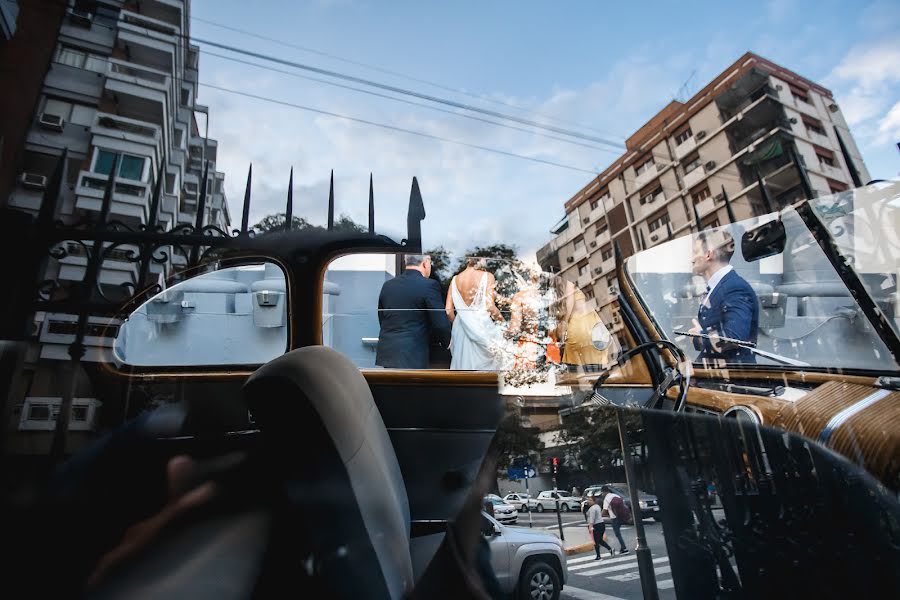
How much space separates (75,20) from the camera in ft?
3.83

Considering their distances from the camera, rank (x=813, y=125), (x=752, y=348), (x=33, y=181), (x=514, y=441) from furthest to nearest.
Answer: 1. (x=33, y=181)
2. (x=813, y=125)
3. (x=752, y=348)
4. (x=514, y=441)

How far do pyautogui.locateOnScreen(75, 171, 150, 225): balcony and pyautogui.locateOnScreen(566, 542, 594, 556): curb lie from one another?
1304 millimetres

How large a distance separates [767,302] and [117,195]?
1.57 metres

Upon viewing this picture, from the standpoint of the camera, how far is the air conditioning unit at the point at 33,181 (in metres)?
0.98

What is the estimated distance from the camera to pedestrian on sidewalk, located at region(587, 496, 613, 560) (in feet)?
1.41

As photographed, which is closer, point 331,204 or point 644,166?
point 644,166

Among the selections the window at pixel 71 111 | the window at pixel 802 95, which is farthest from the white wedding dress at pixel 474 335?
the window at pixel 71 111

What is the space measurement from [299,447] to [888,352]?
33.0 inches

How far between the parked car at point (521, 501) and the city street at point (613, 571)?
5 cm

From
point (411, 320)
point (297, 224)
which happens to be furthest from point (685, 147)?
point (297, 224)

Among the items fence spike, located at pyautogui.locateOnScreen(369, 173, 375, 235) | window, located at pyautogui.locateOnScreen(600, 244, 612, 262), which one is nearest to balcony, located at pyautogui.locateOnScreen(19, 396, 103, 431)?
fence spike, located at pyautogui.locateOnScreen(369, 173, 375, 235)

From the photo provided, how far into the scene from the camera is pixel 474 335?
1009 millimetres

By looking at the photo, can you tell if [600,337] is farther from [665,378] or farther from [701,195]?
[701,195]

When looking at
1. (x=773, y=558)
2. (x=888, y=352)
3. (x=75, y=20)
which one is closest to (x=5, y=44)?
(x=75, y=20)
